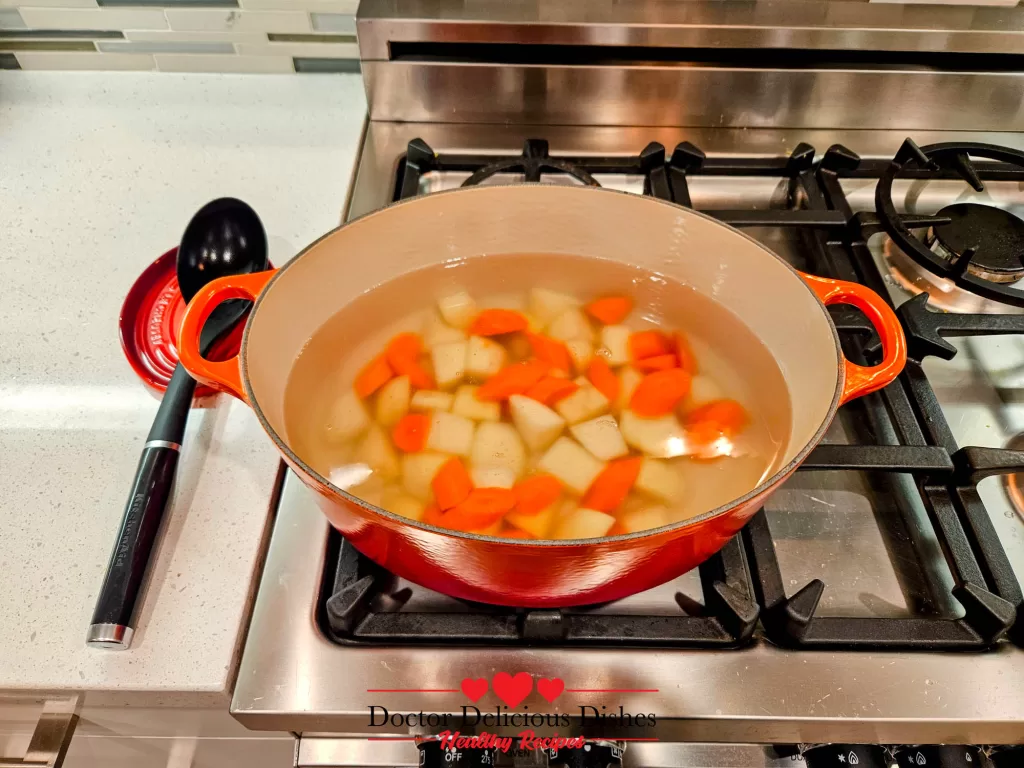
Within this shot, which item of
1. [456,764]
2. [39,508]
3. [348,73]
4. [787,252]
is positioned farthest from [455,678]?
[348,73]

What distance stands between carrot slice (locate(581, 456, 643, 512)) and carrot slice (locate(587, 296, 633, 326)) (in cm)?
19

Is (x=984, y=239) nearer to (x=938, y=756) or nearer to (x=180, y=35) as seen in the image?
(x=938, y=756)

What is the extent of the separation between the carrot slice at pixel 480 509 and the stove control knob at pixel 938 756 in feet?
1.22

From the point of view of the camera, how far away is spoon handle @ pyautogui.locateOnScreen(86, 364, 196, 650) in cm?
54

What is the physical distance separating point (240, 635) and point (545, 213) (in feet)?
1.59

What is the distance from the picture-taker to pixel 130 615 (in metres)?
0.55

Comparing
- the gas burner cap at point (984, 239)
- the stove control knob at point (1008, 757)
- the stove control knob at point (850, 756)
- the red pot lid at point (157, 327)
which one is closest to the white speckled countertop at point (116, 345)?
the red pot lid at point (157, 327)

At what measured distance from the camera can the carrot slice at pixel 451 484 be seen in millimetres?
585

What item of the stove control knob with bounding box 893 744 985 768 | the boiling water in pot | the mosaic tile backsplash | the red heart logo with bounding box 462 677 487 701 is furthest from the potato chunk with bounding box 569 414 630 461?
the mosaic tile backsplash

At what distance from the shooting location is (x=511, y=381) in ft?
2.30

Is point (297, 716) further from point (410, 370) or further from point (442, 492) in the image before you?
point (410, 370)

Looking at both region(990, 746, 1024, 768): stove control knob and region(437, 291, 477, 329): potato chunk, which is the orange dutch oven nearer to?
region(437, 291, 477, 329): potato chunk

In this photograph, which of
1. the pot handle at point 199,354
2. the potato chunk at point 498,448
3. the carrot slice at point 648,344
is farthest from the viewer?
the carrot slice at point 648,344

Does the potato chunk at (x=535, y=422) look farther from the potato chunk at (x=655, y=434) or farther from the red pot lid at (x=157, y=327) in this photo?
the red pot lid at (x=157, y=327)
